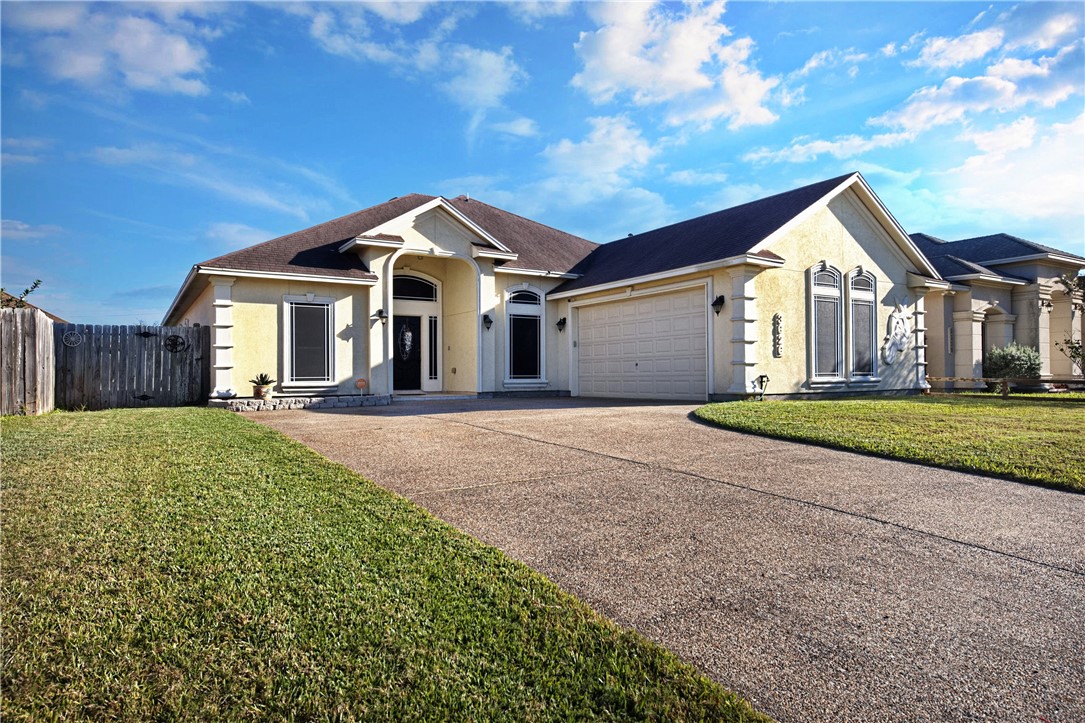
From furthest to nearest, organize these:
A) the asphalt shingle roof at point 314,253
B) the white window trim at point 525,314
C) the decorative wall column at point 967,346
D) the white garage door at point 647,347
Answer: the decorative wall column at point 967,346 < the white window trim at point 525,314 < the white garage door at point 647,347 < the asphalt shingle roof at point 314,253

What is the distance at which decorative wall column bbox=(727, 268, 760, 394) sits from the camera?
43.1 ft

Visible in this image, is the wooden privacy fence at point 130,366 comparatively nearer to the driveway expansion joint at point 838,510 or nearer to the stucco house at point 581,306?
the stucco house at point 581,306

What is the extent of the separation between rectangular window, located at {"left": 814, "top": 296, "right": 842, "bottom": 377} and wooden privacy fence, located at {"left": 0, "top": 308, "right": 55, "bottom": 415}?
16.5m

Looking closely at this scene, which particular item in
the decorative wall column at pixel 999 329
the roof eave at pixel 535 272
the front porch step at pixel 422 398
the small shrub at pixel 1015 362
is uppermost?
the roof eave at pixel 535 272

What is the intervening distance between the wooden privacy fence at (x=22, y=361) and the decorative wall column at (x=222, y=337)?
117 inches

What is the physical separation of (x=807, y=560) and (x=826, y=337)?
1287cm

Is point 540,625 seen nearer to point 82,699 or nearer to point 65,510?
point 82,699

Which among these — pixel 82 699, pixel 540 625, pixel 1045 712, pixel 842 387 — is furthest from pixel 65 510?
pixel 842 387

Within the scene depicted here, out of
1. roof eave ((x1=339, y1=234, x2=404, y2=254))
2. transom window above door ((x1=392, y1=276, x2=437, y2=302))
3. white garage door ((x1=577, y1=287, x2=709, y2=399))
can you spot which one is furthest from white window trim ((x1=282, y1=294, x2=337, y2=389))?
white garage door ((x1=577, y1=287, x2=709, y2=399))

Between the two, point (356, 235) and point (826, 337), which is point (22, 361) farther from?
point (826, 337)

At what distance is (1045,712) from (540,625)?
5.97ft

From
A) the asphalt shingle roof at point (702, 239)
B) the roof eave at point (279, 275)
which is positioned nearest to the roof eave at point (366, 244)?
the roof eave at point (279, 275)

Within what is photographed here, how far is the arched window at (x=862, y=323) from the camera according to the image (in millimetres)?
15305

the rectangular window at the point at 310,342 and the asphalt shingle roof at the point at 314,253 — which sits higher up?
the asphalt shingle roof at the point at 314,253
